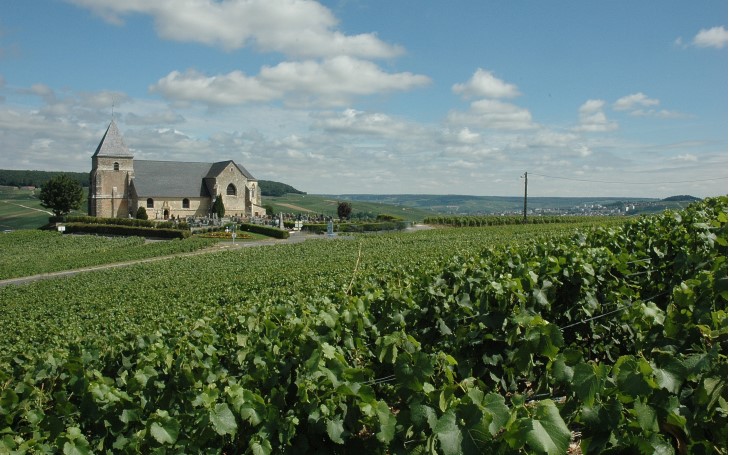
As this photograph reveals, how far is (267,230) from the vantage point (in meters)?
46.3

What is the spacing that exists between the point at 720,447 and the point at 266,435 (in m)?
2.06

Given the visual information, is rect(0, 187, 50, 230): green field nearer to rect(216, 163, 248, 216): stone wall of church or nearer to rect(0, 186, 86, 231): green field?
rect(0, 186, 86, 231): green field

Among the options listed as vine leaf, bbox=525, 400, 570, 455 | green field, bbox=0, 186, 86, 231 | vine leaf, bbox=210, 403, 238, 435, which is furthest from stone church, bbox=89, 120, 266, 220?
vine leaf, bbox=525, 400, 570, 455

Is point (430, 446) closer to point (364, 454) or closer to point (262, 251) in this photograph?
point (364, 454)

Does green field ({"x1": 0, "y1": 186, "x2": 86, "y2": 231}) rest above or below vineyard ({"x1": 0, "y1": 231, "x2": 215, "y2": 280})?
above

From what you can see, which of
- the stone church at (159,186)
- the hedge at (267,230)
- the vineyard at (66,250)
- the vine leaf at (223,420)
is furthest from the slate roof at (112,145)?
the vine leaf at (223,420)

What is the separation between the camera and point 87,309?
1547 centimetres

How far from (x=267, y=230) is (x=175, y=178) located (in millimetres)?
28552

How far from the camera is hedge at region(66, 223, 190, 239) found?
45719 mm

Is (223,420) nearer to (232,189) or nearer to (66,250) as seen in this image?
(66,250)

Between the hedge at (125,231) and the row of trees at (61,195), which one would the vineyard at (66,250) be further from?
the row of trees at (61,195)

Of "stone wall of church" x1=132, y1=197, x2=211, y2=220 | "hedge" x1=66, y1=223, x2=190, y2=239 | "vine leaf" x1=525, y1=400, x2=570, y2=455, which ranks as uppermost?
"stone wall of church" x1=132, y1=197, x2=211, y2=220

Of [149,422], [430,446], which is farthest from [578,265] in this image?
[149,422]

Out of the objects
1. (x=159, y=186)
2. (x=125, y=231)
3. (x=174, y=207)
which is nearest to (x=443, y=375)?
(x=125, y=231)
